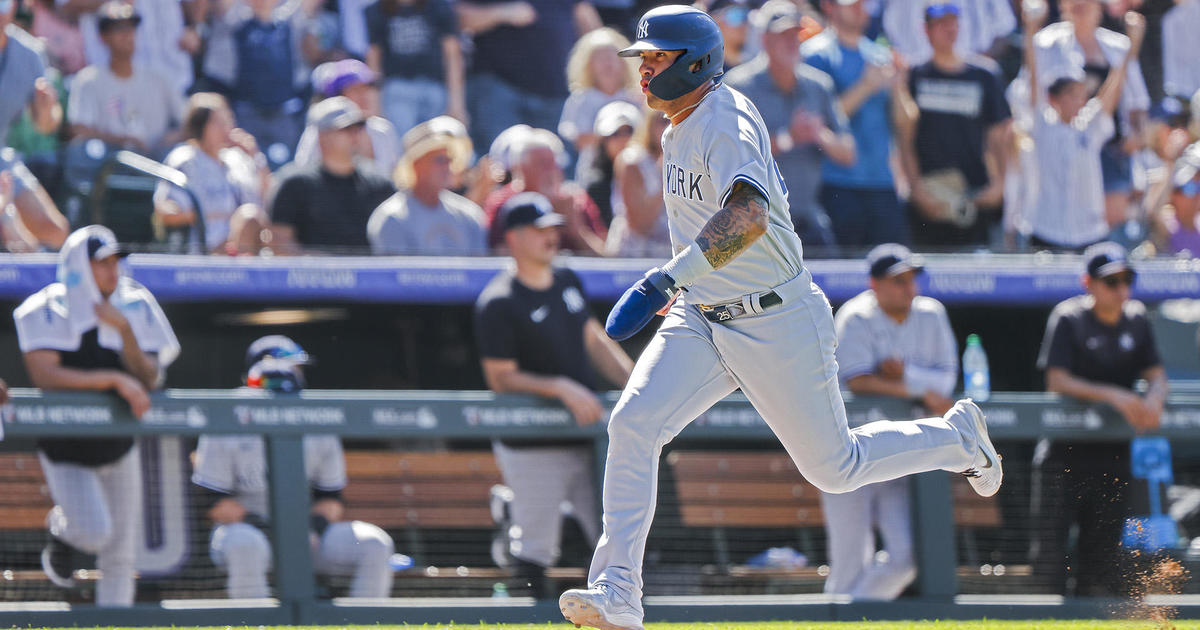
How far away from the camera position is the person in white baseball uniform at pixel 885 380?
6.33 metres

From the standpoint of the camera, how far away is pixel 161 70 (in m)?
8.12

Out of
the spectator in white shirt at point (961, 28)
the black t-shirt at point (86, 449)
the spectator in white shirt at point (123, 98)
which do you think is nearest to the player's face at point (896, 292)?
the spectator in white shirt at point (961, 28)

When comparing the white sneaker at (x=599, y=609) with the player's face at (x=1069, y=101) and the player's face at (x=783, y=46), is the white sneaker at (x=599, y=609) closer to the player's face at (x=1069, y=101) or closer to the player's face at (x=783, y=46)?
the player's face at (x=783, y=46)

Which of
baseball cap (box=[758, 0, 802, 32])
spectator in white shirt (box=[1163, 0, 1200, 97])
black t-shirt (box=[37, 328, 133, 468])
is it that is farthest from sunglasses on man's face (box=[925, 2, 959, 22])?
black t-shirt (box=[37, 328, 133, 468])

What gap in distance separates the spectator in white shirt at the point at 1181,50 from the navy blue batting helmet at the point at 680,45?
715 cm

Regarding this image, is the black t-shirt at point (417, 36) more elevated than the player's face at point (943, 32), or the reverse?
the black t-shirt at point (417, 36)

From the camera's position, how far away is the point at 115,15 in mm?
8031

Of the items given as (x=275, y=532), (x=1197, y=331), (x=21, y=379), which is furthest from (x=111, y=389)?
(x=1197, y=331)

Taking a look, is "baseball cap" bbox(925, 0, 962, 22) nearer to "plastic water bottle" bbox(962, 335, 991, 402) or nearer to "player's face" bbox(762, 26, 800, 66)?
"player's face" bbox(762, 26, 800, 66)

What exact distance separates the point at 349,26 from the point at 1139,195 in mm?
5232

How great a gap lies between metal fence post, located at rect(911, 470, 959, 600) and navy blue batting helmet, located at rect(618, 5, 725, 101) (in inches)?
120

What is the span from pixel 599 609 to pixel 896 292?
11.5 feet

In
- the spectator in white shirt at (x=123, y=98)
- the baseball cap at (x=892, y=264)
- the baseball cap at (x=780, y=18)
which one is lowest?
the baseball cap at (x=892, y=264)

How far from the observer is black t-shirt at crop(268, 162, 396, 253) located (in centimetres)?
758
